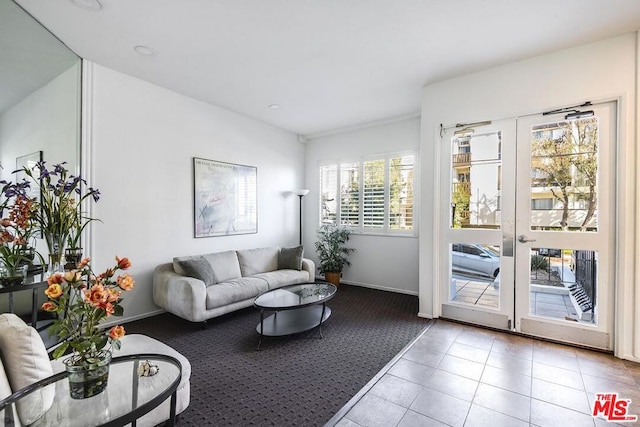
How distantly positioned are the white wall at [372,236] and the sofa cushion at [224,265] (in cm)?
196

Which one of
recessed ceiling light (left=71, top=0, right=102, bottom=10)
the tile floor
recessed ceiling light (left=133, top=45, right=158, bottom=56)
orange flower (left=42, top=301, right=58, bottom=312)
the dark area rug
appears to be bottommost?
the dark area rug

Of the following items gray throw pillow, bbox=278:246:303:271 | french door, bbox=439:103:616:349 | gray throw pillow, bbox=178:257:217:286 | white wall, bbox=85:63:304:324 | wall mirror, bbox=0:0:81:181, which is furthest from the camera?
gray throw pillow, bbox=278:246:303:271

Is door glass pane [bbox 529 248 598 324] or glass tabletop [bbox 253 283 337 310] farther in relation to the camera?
glass tabletop [bbox 253 283 337 310]

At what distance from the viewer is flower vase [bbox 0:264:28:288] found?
1.99 meters

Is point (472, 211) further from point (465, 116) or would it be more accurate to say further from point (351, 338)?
point (351, 338)

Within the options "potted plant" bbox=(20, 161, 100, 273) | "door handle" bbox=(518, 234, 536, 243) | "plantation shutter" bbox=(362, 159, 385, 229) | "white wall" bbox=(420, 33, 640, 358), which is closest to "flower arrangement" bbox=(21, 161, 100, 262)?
"potted plant" bbox=(20, 161, 100, 273)

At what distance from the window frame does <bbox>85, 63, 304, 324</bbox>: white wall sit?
1.62m

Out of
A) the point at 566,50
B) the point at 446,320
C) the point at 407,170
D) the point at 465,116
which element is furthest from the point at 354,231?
the point at 566,50

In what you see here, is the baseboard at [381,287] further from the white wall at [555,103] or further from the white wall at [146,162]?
the white wall at [146,162]

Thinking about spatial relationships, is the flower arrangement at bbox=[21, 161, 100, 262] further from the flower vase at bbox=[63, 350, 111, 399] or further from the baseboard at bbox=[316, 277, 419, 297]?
the baseboard at bbox=[316, 277, 419, 297]

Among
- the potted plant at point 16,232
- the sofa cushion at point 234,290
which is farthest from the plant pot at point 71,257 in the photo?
the sofa cushion at point 234,290

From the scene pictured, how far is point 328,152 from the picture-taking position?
18.0 ft

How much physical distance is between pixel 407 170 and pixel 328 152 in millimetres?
1583

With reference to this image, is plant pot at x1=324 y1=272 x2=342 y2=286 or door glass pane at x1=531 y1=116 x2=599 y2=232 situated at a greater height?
door glass pane at x1=531 y1=116 x2=599 y2=232
